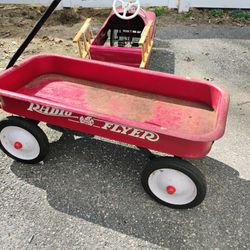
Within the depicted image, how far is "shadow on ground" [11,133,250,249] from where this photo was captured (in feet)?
7.42

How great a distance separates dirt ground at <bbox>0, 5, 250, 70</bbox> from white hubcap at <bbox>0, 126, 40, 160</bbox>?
1.88 m

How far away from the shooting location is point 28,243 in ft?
7.22

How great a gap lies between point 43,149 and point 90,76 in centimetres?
79

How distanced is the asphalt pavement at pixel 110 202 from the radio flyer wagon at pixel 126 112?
0.15m

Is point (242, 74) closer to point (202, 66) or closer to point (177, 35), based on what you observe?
point (202, 66)

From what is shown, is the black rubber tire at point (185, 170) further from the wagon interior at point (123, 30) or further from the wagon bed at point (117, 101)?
the wagon interior at point (123, 30)

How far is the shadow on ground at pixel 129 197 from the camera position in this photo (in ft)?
7.42

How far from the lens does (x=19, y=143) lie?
2586 millimetres

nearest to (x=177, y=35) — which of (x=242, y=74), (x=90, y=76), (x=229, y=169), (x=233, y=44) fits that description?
(x=233, y=44)

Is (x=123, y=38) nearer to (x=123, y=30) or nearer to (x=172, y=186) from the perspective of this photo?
(x=123, y=30)

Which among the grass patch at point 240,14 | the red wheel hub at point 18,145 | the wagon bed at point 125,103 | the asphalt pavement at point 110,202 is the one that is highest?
the wagon bed at point 125,103

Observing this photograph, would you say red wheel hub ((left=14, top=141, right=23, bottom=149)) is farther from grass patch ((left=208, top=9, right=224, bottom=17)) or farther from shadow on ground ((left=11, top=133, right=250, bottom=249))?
grass patch ((left=208, top=9, right=224, bottom=17))

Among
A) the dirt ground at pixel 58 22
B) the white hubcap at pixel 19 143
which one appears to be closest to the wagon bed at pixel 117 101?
the white hubcap at pixel 19 143

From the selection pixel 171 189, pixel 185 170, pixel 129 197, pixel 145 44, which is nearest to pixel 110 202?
pixel 129 197
